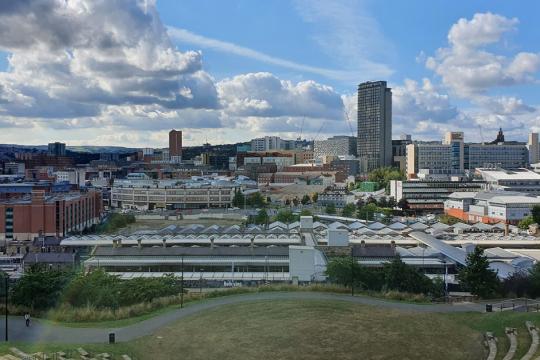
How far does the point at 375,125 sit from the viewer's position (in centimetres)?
9938

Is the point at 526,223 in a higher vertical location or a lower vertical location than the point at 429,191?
lower

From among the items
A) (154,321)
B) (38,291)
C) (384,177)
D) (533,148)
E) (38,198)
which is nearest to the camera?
(154,321)

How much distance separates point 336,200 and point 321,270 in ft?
120

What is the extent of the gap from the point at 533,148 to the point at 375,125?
2738 centimetres

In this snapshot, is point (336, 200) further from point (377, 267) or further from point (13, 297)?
point (13, 297)

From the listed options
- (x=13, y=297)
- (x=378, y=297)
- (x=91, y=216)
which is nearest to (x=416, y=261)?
(x=378, y=297)

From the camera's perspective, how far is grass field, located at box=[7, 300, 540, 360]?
8.81 m

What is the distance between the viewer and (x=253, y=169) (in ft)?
275

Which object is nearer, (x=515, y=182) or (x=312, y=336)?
(x=312, y=336)

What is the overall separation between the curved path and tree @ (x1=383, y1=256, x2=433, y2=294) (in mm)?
1506

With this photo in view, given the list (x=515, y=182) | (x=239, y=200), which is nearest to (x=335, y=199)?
(x=239, y=200)

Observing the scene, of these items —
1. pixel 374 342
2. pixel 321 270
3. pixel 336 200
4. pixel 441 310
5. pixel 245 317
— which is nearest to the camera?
pixel 374 342

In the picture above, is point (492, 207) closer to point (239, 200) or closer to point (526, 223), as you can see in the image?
point (526, 223)

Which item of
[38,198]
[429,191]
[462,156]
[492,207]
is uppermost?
[462,156]
